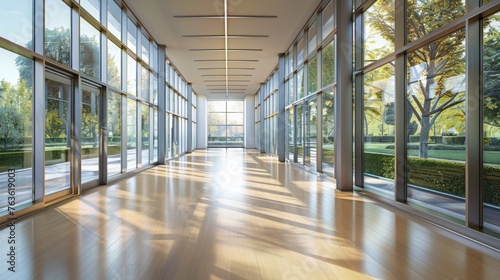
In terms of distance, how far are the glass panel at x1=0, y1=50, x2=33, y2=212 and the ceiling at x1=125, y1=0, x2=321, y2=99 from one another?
4.42 metres

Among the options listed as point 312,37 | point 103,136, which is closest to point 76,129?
point 103,136

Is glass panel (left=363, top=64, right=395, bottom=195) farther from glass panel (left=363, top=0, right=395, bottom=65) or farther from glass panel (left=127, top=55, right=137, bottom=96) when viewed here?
glass panel (left=127, top=55, right=137, bottom=96)

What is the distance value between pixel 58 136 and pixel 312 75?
704cm

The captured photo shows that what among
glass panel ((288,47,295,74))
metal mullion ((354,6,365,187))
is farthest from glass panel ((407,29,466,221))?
glass panel ((288,47,295,74))

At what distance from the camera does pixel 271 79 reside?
18109mm

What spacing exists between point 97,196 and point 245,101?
2273 cm

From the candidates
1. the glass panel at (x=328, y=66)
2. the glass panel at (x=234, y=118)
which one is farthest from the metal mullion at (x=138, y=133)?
the glass panel at (x=234, y=118)

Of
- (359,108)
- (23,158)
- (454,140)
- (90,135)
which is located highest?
(359,108)

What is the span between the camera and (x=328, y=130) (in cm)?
859

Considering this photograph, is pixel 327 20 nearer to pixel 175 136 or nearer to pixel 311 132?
pixel 311 132

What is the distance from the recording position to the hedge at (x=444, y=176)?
3.55 m

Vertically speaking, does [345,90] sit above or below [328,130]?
above

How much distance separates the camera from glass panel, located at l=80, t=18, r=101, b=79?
6656 mm

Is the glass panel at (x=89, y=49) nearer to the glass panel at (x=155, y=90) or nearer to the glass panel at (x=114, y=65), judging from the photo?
the glass panel at (x=114, y=65)
